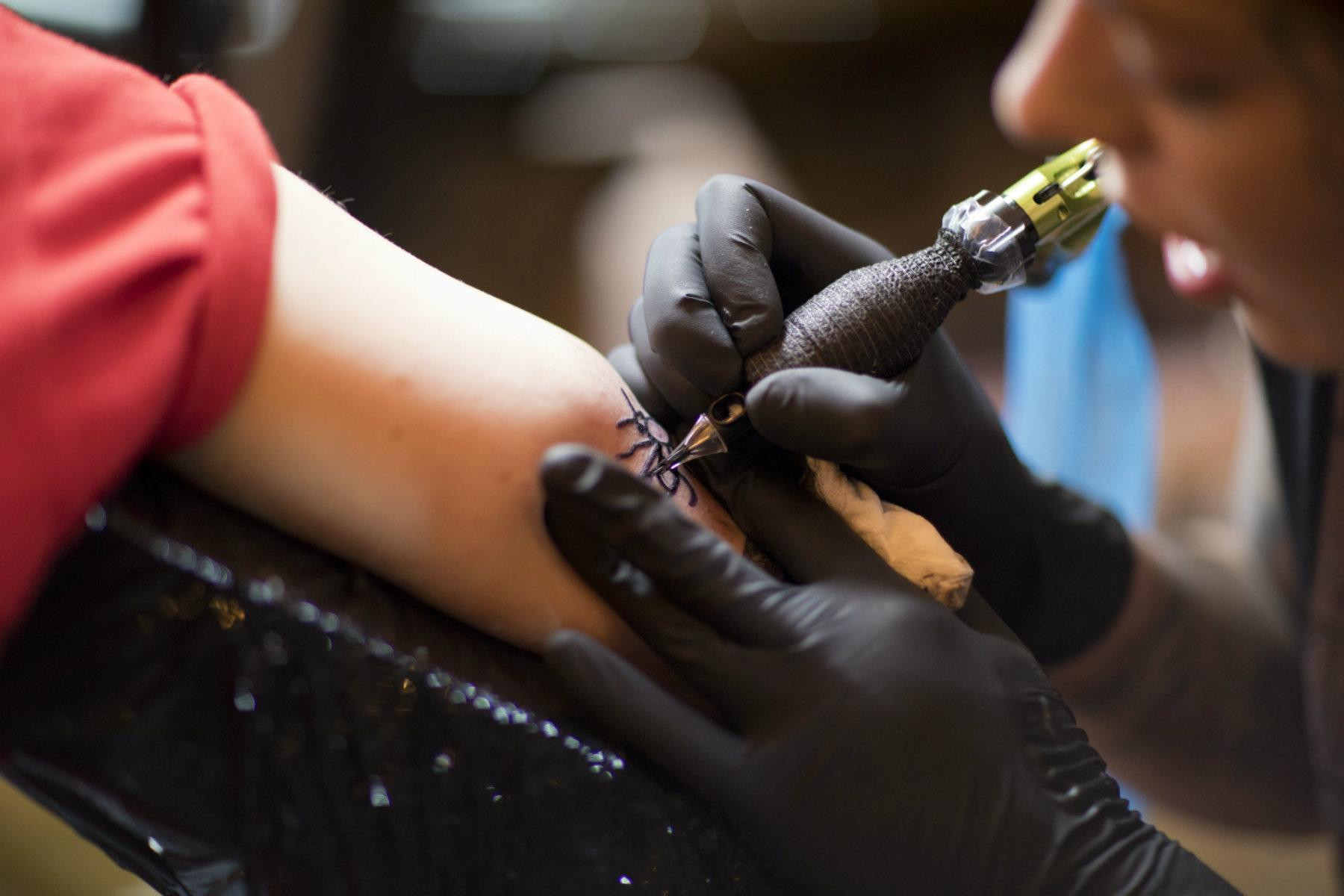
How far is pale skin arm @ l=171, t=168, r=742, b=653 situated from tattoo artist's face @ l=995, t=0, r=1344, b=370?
11.8 inches

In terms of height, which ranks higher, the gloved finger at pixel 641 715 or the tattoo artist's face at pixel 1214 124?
the tattoo artist's face at pixel 1214 124

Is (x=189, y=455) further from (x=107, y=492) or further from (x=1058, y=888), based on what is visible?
(x=1058, y=888)

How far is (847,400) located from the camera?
0.48m

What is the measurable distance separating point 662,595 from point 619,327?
0.93 metres

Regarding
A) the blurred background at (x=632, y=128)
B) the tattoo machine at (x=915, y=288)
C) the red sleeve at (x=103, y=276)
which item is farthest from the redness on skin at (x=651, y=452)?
the blurred background at (x=632, y=128)

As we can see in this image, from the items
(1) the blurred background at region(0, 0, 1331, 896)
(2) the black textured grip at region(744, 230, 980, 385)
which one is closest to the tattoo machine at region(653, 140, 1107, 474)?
(2) the black textured grip at region(744, 230, 980, 385)

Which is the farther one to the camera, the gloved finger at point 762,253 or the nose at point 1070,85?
the gloved finger at point 762,253

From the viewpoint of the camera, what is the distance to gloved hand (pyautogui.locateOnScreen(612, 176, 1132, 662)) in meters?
0.50

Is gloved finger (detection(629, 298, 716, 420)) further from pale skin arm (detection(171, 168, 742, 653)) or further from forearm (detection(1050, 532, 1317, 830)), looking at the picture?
forearm (detection(1050, 532, 1317, 830))

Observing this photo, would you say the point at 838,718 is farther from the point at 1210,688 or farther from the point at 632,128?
the point at 632,128

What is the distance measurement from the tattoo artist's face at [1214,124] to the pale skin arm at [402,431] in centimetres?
30

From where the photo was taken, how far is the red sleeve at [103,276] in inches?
14.6

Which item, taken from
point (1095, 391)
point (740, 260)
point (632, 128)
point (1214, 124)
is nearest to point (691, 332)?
point (740, 260)

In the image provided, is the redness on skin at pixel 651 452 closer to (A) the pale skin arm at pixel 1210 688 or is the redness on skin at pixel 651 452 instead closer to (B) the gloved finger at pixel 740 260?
(B) the gloved finger at pixel 740 260
